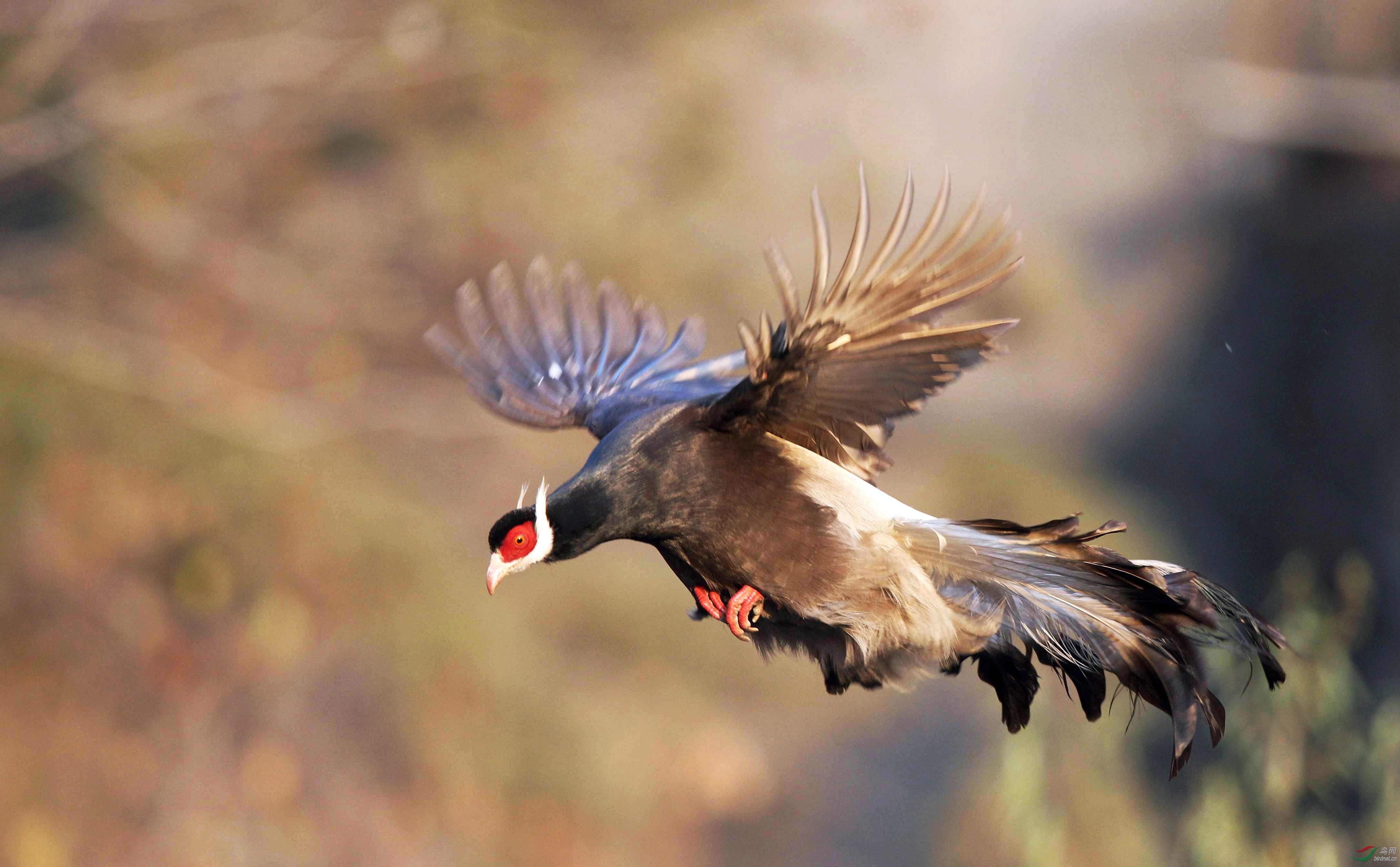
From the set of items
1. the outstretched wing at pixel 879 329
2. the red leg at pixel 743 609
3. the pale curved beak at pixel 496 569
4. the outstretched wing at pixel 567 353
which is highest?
the outstretched wing at pixel 567 353

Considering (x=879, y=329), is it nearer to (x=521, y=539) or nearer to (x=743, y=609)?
(x=743, y=609)

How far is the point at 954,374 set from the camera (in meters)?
2.60

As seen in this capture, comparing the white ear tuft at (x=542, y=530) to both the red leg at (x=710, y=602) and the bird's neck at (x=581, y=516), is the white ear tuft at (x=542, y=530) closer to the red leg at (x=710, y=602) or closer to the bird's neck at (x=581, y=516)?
the bird's neck at (x=581, y=516)

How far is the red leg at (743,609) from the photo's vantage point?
111 inches

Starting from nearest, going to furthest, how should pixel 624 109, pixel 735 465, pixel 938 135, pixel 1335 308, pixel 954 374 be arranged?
pixel 954 374, pixel 735 465, pixel 1335 308, pixel 624 109, pixel 938 135

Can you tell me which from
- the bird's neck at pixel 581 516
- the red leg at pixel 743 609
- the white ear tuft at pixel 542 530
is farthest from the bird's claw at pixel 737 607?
the white ear tuft at pixel 542 530

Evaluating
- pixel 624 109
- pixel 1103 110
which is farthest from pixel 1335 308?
pixel 624 109

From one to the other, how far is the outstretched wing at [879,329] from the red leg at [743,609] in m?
0.41

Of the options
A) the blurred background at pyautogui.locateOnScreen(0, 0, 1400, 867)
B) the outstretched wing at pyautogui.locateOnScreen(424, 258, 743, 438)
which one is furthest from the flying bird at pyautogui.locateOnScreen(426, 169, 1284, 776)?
the blurred background at pyautogui.locateOnScreen(0, 0, 1400, 867)

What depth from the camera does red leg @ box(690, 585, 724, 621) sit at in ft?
9.51

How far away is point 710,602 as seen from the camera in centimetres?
291

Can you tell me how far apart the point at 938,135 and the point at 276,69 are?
518 cm

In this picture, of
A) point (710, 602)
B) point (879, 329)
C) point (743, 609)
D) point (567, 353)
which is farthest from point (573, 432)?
point (879, 329)

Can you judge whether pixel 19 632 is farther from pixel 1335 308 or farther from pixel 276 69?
pixel 1335 308
